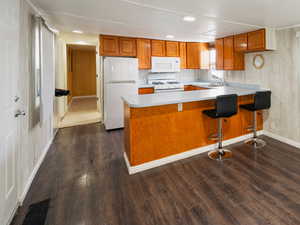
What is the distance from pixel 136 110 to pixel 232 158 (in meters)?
1.78

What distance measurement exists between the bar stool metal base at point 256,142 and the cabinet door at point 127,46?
3401 millimetres

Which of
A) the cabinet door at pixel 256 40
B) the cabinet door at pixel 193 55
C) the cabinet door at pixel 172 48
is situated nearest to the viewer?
the cabinet door at pixel 256 40

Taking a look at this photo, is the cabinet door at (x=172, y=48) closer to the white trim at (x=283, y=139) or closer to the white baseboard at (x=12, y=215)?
the white trim at (x=283, y=139)

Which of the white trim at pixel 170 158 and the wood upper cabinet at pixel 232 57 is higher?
the wood upper cabinet at pixel 232 57

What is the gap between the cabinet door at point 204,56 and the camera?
534 centimetres

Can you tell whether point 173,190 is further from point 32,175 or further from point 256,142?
point 256,142

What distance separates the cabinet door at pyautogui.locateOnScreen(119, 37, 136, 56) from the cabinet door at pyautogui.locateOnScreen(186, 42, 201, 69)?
1776 millimetres

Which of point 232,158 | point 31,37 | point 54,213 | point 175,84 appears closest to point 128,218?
point 54,213

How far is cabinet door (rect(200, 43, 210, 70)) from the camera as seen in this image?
5342mm

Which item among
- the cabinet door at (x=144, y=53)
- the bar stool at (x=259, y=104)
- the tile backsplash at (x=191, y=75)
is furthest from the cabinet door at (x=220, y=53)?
the cabinet door at (x=144, y=53)

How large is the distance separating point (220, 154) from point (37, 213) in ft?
8.57

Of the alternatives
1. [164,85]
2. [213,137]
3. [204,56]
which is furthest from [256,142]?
[204,56]

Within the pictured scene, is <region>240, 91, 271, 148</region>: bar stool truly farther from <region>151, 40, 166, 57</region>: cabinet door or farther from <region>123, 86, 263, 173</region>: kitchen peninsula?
<region>151, 40, 166, 57</region>: cabinet door

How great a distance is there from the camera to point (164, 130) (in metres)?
2.56
